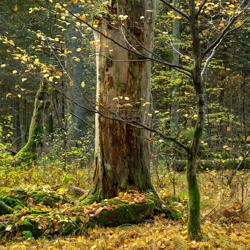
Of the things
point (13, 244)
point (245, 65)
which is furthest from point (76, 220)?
point (245, 65)

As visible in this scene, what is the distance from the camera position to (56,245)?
10.2 ft

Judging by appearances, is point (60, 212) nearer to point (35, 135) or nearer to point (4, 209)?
point (4, 209)

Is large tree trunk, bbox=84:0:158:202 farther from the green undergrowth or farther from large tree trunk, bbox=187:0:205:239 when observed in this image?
large tree trunk, bbox=187:0:205:239

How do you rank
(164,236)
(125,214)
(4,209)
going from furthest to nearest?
1. (125,214)
2. (4,209)
3. (164,236)

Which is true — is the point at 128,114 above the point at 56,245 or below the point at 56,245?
above

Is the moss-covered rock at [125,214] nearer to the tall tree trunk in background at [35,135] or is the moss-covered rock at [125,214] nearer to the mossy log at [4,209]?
the mossy log at [4,209]

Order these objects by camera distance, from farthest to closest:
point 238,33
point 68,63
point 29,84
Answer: point 29,84 → point 238,33 → point 68,63

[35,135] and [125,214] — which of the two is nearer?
[125,214]

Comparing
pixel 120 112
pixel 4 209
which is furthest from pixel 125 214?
pixel 4 209

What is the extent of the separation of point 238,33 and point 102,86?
37.8ft

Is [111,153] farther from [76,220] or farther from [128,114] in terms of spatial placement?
[76,220]

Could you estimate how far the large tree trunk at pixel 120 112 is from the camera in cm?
433

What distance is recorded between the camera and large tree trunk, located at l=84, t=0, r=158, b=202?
4328 mm

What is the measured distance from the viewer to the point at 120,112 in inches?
176
